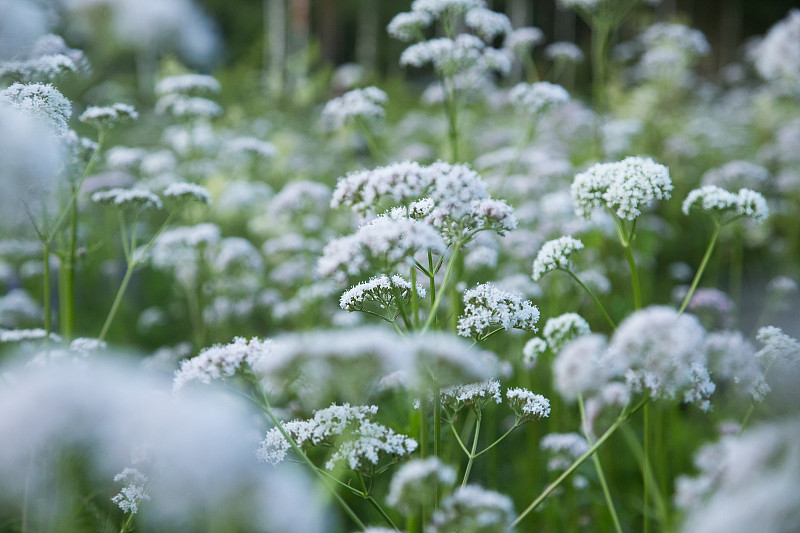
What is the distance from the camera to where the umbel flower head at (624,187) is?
203cm

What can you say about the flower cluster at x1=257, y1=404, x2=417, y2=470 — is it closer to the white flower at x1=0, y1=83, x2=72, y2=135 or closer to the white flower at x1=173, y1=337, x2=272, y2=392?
the white flower at x1=173, y1=337, x2=272, y2=392

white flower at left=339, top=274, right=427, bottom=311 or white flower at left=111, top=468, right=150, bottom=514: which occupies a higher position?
white flower at left=339, top=274, right=427, bottom=311

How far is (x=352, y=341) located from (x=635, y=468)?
120 inches

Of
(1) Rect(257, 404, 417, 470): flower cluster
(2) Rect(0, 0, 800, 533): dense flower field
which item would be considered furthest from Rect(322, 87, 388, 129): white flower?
(1) Rect(257, 404, 417, 470): flower cluster

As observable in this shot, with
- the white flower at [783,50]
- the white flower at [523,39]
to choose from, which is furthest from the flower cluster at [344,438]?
the white flower at [783,50]

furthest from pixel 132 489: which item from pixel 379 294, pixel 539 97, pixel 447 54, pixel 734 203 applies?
pixel 539 97

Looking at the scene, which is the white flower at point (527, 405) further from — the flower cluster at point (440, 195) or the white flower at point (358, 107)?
the white flower at point (358, 107)

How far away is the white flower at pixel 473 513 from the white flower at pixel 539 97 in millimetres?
2837

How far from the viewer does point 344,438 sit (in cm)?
159

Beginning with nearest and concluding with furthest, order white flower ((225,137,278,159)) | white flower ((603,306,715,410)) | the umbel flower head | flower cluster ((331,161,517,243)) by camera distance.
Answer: white flower ((603,306,715,410)) → flower cluster ((331,161,517,243)) → the umbel flower head → white flower ((225,137,278,159))

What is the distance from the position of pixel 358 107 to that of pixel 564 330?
1.91 meters

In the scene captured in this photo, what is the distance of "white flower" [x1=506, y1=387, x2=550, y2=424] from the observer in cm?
179

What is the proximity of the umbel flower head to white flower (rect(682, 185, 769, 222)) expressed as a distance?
23 cm

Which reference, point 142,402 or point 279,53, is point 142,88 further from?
point 142,402
